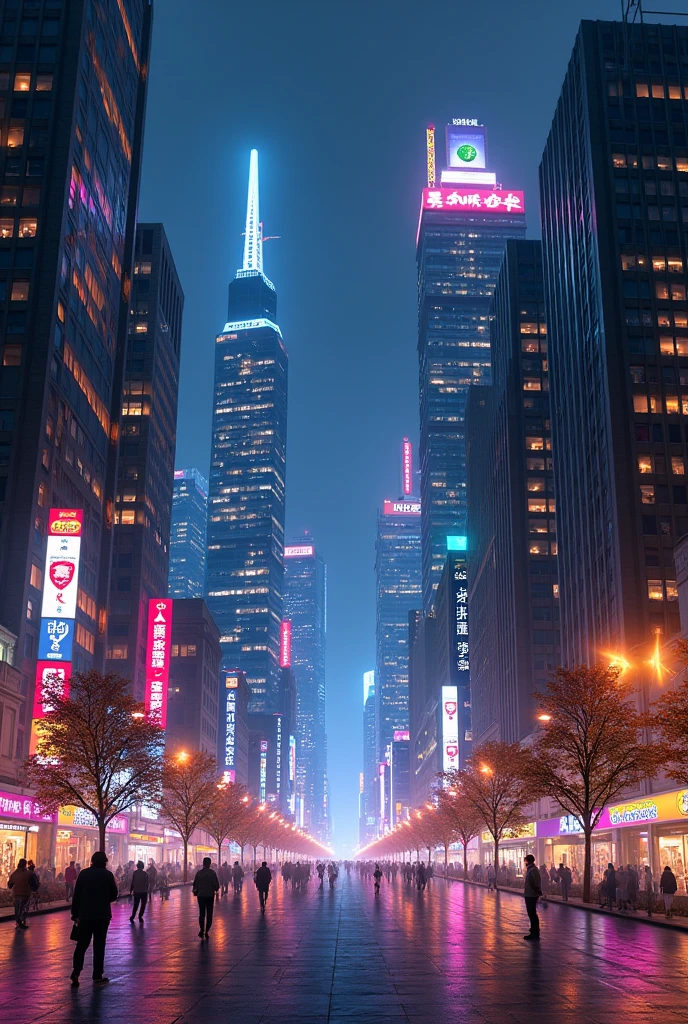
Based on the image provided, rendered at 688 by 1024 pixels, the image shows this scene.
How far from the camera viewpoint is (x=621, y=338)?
89.6m

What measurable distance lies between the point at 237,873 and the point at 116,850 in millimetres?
37083

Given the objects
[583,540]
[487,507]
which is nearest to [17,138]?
[583,540]

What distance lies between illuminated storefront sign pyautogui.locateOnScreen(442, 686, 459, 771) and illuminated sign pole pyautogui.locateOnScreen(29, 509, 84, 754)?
123 meters

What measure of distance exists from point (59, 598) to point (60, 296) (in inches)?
1076

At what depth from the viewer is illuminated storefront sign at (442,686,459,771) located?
192 metres

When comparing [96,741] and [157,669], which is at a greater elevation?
[157,669]

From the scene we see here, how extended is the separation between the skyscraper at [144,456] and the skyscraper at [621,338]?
62.2 m

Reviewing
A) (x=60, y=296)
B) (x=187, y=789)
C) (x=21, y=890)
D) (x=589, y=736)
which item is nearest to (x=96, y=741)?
(x=21, y=890)

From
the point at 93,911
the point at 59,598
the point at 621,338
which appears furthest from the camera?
the point at 621,338

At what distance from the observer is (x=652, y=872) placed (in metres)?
62.6

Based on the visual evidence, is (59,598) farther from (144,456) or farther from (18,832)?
(144,456)

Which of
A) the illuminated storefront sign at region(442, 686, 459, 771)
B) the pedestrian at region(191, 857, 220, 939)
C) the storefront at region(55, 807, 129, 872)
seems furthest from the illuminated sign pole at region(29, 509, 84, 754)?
the illuminated storefront sign at region(442, 686, 459, 771)

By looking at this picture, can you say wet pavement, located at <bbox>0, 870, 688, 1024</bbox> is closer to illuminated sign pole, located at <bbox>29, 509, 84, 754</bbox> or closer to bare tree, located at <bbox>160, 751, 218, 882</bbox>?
illuminated sign pole, located at <bbox>29, 509, 84, 754</bbox>

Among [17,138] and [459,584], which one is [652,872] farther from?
[459,584]
